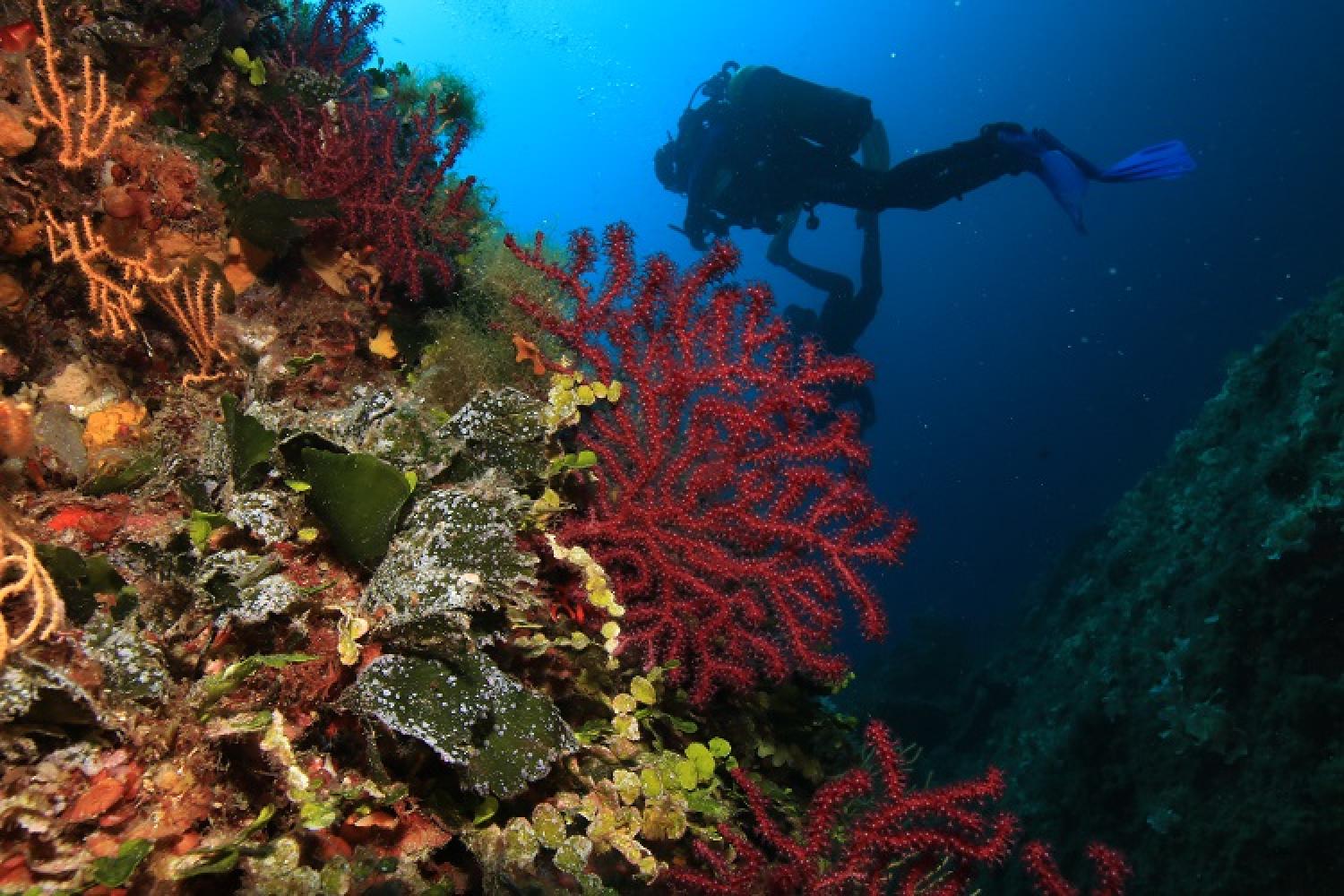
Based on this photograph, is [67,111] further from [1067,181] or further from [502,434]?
[1067,181]

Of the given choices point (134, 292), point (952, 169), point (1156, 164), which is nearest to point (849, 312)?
point (952, 169)

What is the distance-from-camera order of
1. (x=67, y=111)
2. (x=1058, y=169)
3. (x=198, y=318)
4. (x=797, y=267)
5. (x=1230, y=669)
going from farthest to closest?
(x=797, y=267)
(x=1058, y=169)
(x=1230, y=669)
(x=198, y=318)
(x=67, y=111)

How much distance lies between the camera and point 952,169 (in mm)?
10336

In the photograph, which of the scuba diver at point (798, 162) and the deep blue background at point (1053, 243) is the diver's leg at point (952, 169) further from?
the deep blue background at point (1053, 243)

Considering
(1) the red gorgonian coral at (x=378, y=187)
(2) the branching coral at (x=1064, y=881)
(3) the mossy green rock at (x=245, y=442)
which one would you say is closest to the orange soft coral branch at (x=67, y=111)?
(1) the red gorgonian coral at (x=378, y=187)

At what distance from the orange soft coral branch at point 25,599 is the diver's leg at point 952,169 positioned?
429 inches

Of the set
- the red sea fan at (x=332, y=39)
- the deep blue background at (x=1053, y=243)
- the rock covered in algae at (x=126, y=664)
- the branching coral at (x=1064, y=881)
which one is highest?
the deep blue background at (x=1053, y=243)

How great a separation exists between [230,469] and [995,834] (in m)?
2.95

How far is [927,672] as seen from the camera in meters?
18.4

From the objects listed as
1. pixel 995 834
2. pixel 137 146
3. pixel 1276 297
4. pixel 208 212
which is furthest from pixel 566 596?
pixel 1276 297

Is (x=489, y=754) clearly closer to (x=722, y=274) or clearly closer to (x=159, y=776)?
(x=159, y=776)

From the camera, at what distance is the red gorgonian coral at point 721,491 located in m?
2.78

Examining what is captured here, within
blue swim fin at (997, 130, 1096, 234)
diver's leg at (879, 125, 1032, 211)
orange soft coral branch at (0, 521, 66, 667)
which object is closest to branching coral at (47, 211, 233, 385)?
orange soft coral branch at (0, 521, 66, 667)

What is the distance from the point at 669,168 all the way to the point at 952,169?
642 cm
